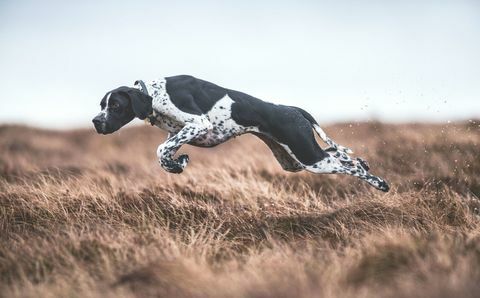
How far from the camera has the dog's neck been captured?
5.40m

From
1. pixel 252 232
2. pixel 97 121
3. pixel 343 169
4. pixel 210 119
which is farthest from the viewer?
pixel 343 169

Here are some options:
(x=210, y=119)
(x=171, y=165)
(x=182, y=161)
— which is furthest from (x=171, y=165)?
(x=210, y=119)

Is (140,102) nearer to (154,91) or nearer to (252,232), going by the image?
(154,91)

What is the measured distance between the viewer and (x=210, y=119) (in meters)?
5.53

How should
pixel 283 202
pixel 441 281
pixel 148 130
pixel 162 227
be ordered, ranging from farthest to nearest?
pixel 148 130 < pixel 283 202 < pixel 162 227 < pixel 441 281

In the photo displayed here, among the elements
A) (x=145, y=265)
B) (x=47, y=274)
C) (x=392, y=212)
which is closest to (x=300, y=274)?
(x=145, y=265)

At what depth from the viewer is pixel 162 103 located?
5383mm

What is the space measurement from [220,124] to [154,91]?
0.75 metres

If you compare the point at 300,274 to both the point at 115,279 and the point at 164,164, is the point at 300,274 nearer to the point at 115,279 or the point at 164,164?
the point at 115,279

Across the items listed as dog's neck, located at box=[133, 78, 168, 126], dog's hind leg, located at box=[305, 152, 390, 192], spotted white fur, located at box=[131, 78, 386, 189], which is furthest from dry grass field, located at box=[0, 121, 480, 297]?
dog's neck, located at box=[133, 78, 168, 126]

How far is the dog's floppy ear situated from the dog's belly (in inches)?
22.7

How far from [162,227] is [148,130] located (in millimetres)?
12408

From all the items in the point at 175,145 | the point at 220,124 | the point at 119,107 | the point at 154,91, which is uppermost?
the point at 154,91

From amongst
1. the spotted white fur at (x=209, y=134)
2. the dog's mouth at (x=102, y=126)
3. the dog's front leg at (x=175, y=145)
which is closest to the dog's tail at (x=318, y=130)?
the spotted white fur at (x=209, y=134)
